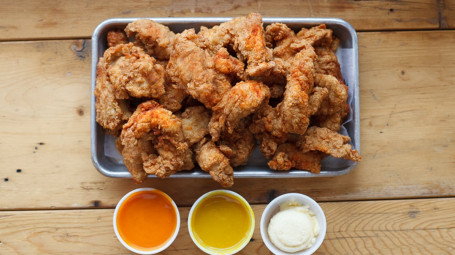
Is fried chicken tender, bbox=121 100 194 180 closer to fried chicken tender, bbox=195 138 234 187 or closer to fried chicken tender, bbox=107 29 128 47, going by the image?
fried chicken tender, bbox=195 138 234 187

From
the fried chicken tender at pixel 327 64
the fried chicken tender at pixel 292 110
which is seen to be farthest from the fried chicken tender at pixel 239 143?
the fried chicken tender at pixel 327 64

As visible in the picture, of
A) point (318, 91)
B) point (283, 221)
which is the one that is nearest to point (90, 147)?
point (283, 221)

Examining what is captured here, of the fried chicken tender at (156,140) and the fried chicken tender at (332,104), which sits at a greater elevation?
the fried chicken tender at (332,104)

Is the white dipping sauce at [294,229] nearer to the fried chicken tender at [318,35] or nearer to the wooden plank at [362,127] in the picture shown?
the wooden plank at [362,127]

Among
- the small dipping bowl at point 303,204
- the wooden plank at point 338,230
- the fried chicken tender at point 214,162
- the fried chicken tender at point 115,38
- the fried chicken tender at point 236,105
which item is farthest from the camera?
the wooden plank at point 338,230

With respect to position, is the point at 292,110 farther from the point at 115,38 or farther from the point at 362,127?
the point at 115,38

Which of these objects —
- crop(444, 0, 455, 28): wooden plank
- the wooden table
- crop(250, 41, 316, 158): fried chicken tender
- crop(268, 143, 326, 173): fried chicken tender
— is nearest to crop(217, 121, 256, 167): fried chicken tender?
crop(250, 41, 316, 158): fried chicken tender
